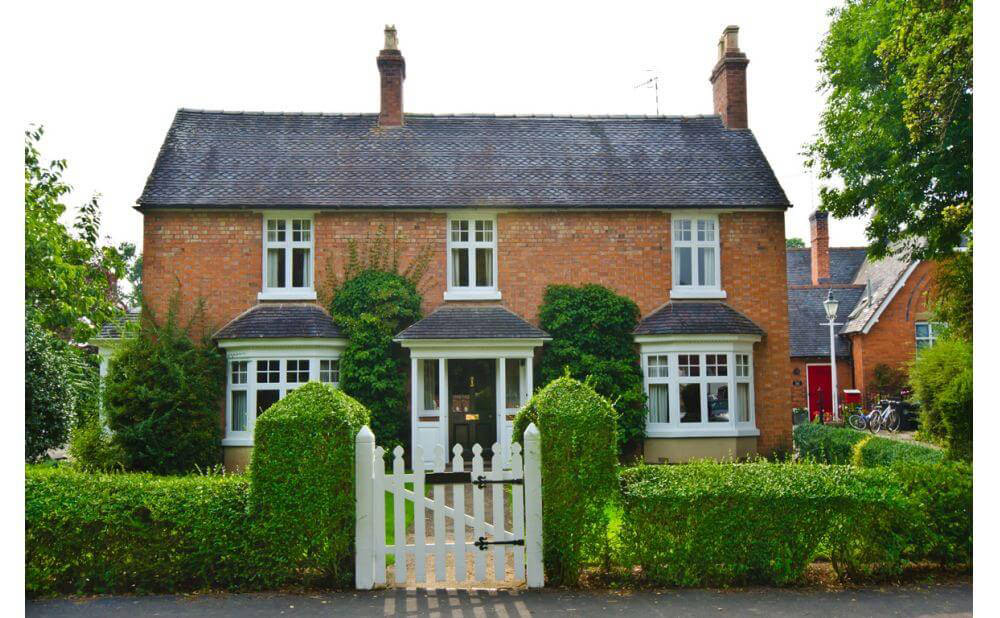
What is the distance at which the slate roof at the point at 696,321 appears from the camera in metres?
17.1

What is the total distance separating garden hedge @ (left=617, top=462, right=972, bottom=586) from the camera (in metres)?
7.25

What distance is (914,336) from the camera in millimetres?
28703

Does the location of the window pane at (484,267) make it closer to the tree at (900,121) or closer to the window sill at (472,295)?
the window sill at (472,295)

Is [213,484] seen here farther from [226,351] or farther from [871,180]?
[871,180]

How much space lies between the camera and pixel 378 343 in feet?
55.6

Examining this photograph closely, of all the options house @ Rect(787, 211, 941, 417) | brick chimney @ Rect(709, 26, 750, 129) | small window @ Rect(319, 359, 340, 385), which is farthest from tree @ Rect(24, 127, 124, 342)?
house @ Rect(787, 211, 941, 417)

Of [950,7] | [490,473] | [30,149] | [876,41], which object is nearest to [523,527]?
[490,473]

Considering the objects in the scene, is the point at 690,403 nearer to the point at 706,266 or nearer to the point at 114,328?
the point at 706,266

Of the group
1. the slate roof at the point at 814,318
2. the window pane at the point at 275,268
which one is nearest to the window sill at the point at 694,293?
the window pane at the point at 275,268

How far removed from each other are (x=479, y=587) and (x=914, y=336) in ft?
86.5

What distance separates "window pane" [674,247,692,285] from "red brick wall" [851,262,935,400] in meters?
14.4

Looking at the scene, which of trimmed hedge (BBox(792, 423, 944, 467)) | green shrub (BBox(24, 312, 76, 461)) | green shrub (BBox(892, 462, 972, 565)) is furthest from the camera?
green shrub (BBox(24, 312, 76, 461))

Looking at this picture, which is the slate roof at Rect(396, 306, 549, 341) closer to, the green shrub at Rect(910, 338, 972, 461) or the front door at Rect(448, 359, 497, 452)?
the front door at Rect(448, 359, 497, 452)

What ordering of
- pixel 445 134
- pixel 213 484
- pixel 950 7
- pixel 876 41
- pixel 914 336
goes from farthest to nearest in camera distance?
pixel 914 336 < pixel 445 134 < pixel 876 41 < pixel 950 7 < pixel 213 484
